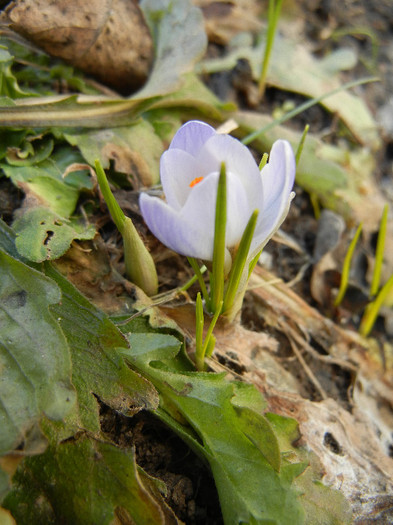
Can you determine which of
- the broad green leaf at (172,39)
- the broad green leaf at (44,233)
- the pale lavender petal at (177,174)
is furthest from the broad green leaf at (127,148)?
the pale lavender petal at (177,174)

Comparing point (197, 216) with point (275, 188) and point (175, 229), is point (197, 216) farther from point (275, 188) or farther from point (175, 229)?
point (275, 188)

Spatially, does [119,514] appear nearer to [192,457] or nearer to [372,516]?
[192,457]

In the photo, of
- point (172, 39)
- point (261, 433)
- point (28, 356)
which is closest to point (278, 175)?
point (261, 433)

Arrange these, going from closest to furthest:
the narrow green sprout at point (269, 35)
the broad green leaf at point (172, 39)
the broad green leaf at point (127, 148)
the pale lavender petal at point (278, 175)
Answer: the pale lavender petal at point (278, 175) → the broad green leaf at point (127, 148) → the broad green leaf at point (172, 39) → the narrow green sprout at point (269, 35)

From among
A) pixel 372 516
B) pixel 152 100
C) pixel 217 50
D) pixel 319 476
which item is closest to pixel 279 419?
pixel 319 476

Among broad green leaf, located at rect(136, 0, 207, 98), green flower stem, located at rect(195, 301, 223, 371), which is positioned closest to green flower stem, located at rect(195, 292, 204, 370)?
green flower stem, located at rect(195, 301, 223, 371)

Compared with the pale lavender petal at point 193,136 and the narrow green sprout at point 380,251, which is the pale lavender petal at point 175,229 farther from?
the narrow green sprout at point 380,251
